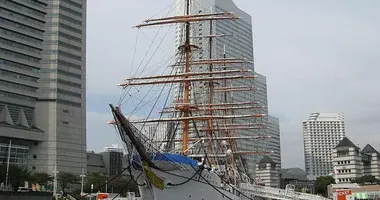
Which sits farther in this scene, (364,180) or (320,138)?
(320,138)

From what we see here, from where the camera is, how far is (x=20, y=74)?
96.1m

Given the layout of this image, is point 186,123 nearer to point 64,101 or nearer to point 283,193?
point 283,193

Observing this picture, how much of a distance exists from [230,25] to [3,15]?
4497cm

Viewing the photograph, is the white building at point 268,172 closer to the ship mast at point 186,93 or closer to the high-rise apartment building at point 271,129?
the high-rise apartment building at point 271,129

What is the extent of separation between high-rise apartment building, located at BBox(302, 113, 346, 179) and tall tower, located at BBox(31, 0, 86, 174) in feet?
297

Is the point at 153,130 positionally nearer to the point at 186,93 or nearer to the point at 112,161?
the point at 186,93

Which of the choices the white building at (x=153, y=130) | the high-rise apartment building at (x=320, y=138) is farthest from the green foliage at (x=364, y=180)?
the high-rise apartment building at (x=320, y=138)

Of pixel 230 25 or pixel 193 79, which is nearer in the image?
pixel 193 79

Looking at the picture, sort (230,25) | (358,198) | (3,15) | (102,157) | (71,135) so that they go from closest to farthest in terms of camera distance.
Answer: (358,198)
(230,25)
(3,15)
(71,135)
(102,157)

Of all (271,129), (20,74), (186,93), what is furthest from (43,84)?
(186,93)

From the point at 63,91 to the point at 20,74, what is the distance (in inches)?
391

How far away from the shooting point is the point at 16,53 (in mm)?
95875

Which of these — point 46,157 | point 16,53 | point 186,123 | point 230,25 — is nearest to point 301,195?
point 186,123

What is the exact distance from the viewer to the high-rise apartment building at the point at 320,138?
16750cm
